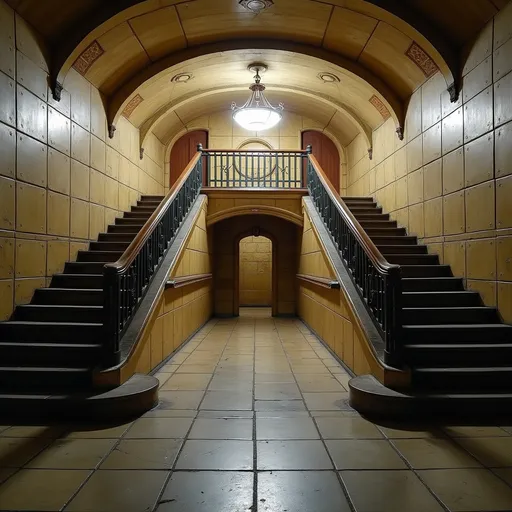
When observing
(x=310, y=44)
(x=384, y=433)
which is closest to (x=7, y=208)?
(x=384, y=433)

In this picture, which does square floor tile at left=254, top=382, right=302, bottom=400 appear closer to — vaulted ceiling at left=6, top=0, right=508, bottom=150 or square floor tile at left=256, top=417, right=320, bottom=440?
square floor tile at left=256, top=417, right=320, bottom=440

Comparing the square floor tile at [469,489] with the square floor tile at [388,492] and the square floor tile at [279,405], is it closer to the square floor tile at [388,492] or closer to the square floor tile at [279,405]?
the square floor tile at [388,492]

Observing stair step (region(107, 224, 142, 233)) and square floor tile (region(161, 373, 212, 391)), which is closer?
square floor tile (region(161, 373, 212, 391))

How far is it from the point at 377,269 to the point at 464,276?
1800 mm

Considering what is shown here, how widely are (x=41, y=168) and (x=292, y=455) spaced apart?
4401 millimetres

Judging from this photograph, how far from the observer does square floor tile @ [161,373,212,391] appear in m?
4.25

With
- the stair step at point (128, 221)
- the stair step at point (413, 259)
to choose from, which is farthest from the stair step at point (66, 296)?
the stair step at point (413, 259)

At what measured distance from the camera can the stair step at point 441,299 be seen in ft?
16.1

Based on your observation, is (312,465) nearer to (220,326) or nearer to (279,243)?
(220,326)

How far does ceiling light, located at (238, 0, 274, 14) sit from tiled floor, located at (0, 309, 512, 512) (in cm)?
502

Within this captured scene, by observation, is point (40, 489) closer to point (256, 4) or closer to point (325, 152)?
point (256, 4)

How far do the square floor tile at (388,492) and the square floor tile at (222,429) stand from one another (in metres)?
0.86

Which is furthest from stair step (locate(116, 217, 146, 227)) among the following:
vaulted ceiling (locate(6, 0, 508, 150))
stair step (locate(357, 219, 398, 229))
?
stair step (locate(357, 219, 398, 229))

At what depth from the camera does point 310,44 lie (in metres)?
7.01
